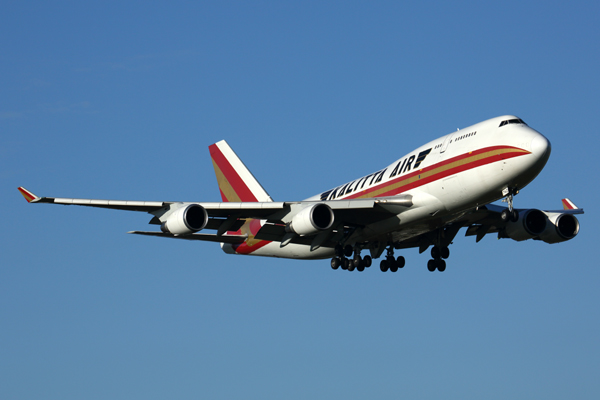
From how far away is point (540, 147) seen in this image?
110ft

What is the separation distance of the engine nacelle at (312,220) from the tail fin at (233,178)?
472 inches

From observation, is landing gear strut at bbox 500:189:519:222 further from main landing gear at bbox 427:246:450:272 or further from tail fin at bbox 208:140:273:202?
tail fin at bbox 208:140:273:202

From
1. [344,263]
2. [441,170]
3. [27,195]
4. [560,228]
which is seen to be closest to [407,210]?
[441,170]

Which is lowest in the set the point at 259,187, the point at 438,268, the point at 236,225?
the point at 438,268

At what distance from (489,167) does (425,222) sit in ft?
17.9

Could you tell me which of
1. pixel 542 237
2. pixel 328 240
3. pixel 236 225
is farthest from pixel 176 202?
pixel 542 237

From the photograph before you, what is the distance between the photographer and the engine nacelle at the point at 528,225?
142ft

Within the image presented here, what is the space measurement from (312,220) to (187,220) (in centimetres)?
610

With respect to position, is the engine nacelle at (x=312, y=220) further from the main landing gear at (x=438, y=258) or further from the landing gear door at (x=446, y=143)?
the main landing gear at (x=438, y=258)

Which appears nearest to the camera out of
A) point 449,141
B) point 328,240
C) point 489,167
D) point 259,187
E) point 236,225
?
point 489,167

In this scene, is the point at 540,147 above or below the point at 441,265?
above

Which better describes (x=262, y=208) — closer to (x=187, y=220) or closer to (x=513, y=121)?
(x=187, y=220)

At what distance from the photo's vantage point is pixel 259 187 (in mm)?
50375

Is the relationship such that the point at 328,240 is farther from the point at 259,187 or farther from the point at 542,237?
the point at 542,237
